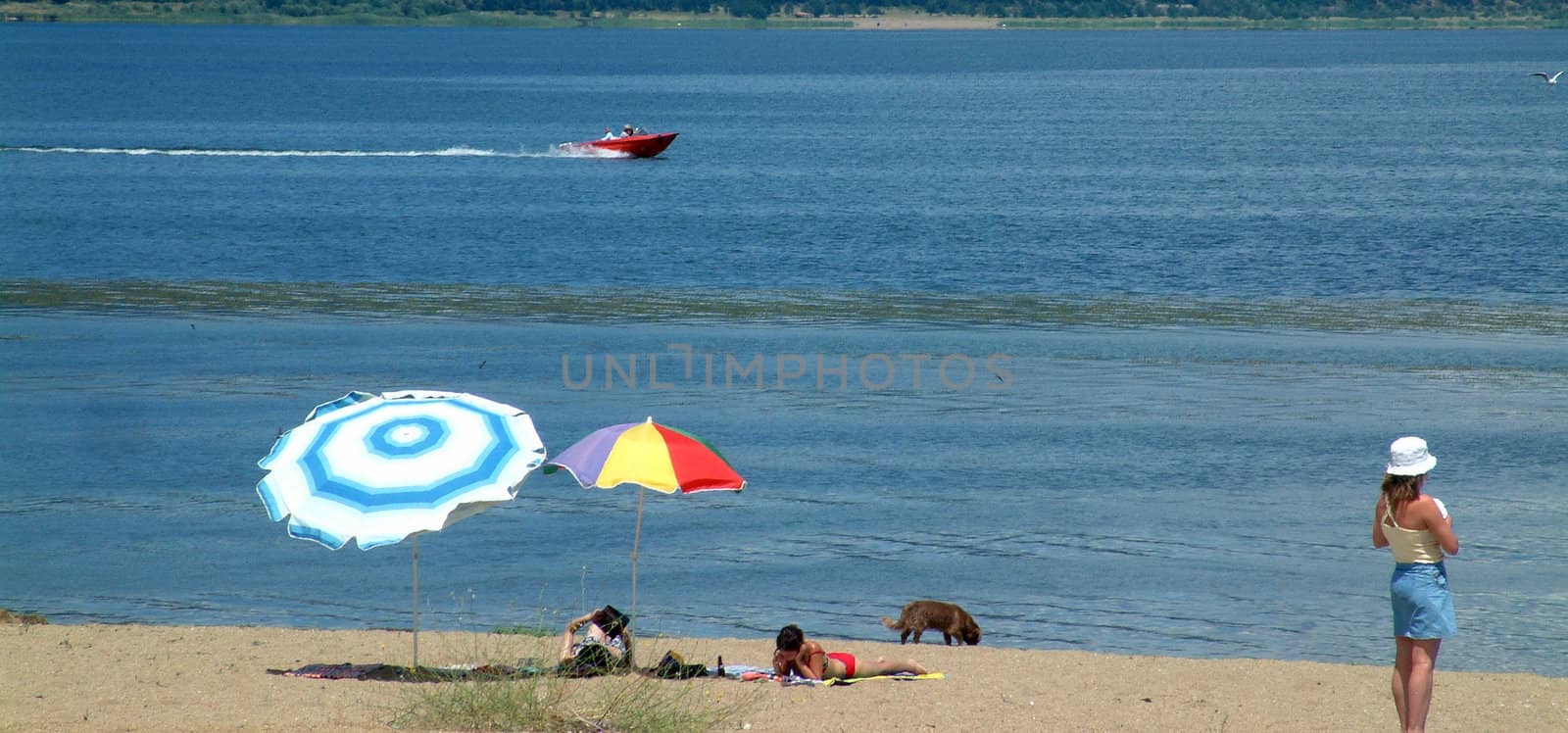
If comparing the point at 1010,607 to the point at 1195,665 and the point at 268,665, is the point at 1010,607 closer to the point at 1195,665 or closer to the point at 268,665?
the point at 1195,665

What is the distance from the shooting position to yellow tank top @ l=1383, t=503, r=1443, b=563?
8.12 meters

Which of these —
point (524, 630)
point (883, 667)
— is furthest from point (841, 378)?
point (883, 667)

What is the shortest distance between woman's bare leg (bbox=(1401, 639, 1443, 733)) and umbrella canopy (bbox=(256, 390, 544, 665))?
4.78m

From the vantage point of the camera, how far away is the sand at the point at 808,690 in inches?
372

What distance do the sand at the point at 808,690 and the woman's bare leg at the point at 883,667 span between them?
4.3 inches

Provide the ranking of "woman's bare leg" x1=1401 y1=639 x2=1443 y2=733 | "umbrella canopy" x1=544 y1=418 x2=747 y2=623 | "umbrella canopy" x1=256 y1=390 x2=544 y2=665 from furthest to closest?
"umbrella canopy" x1=544 y1=418 x2=747 y2=623 → "umbrella canopy" x1=256 y1=390 x2=544 y2=665 → "woman's bare leg" x1=1401 y1=639 x2=1443 y2=733

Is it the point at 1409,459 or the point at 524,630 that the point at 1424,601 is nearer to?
the point at 1409,459

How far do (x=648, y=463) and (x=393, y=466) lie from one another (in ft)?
5.36

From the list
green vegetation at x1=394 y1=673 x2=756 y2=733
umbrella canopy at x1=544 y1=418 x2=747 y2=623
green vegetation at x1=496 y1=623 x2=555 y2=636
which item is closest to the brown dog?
umbrella canopy at x1=544 y1=418 x2=747 y2=623

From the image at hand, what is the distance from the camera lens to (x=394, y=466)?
369 inches

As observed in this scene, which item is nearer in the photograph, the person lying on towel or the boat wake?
A: the person lying on towel

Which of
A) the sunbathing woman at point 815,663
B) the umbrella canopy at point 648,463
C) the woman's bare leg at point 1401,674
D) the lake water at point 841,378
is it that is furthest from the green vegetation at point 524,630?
the woman's bare leg at point 1401,674

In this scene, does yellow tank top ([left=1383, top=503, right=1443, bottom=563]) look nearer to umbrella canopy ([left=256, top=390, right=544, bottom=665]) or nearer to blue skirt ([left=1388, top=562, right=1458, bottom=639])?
blue skirt ([left=1388, top=562, right=1458, bottom=639])

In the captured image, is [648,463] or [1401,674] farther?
[648,463]
